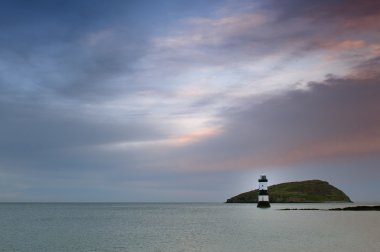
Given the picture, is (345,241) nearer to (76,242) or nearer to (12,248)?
(76,242)

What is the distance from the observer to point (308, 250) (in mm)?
59656

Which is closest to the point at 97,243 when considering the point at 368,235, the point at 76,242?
the point at 76,242

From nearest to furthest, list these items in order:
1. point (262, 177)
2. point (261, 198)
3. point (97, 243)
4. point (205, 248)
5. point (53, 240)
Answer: point (205, 248) < point (97, 243) < point (53, 240) < point (262, 177) < point (261, 198)

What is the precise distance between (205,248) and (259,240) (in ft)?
41.0

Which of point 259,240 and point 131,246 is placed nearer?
point 131,246

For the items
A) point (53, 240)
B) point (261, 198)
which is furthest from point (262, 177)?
point (53, 240)

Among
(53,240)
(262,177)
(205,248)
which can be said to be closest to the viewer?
(205,248)

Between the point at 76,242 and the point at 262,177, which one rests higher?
the point at 262,177

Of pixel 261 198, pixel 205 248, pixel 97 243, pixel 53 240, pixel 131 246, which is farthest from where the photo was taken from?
pixel 261 198

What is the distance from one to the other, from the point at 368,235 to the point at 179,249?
116 feet

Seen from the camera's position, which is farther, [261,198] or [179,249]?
[261,198]

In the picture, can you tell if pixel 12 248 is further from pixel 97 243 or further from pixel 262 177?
pixel 262 177

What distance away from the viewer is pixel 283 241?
7025 cm

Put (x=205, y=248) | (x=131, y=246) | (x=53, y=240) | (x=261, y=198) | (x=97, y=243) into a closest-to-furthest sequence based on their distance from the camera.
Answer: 1. (x=205, y=248)
2. (x=131, y=246)
3. (x=97, y=243)
4. (x=53, y=240)
5. (x=261, y=198)
